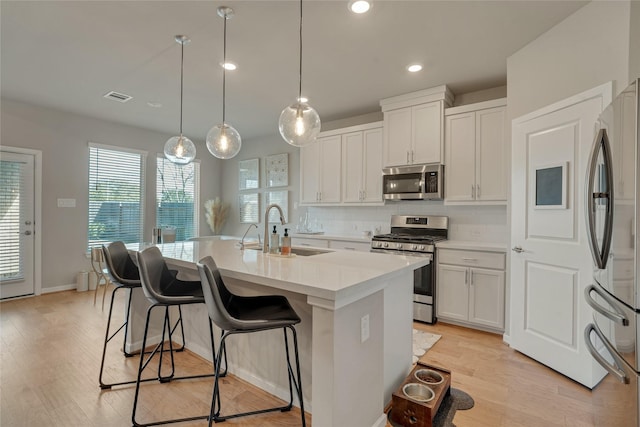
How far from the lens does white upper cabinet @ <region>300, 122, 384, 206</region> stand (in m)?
4.38

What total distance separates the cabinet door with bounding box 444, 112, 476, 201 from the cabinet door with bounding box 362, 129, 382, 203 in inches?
35.0

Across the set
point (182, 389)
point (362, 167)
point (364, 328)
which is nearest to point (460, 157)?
point (362, 167)

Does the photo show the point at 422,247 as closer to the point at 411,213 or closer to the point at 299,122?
the point at 411,213

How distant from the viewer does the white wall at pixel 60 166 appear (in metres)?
4.48

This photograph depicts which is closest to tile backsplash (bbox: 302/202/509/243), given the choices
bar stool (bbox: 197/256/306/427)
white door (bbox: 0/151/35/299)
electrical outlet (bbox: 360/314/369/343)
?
electrical outlet (bbox: 360/314/369/343)

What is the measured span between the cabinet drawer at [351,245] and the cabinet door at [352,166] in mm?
651

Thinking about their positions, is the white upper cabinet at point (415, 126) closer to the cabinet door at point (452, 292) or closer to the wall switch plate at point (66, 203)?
the cabinet door at point (452, 292)

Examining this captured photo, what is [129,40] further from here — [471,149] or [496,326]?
[496,326]

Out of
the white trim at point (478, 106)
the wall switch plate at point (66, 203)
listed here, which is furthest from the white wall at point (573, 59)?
the wall switch plate at point (66, 203)

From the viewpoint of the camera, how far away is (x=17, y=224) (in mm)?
4477

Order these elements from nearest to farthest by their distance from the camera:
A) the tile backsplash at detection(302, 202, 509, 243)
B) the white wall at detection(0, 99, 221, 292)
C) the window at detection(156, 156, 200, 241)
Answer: the tile backsplash at detection(302, 202, 509, 243)
the white wall at detection(0, 99, 221, 292)
the window at detection(156, 156, 200, 241)

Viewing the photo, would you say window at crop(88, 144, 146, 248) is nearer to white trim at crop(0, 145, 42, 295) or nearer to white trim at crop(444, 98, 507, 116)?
white trim at crop(0, 145, 42, 295)

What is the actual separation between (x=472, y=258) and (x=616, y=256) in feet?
6.40

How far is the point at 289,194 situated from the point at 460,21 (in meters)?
3.85
